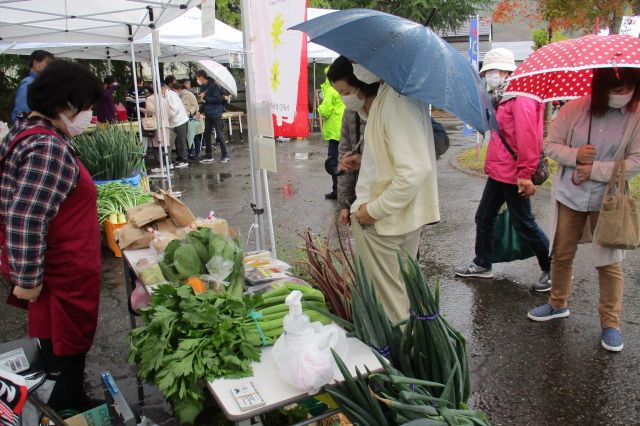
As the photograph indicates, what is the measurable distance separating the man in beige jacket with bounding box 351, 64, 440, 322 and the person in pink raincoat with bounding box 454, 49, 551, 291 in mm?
1286

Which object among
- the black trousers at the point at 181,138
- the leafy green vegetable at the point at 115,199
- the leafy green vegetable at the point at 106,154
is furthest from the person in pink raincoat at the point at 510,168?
the black trousers at the point at 181,138

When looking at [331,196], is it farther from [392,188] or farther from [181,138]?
[392,188]

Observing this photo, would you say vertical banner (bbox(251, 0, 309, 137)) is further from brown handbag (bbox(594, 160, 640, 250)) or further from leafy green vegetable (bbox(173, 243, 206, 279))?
brown handbag (bbox(594, 160, 640, 250))

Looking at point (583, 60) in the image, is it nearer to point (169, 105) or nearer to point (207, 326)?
point (207, 326)

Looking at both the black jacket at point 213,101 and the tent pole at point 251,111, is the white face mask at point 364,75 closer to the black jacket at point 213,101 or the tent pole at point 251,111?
the tent pole at point 251,111

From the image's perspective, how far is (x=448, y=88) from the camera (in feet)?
7.42

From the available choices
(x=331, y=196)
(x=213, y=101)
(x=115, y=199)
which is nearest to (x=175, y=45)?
(x=213, y=101)

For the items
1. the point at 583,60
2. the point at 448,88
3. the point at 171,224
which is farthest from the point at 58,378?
the point at 583,60

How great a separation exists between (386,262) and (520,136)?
1827 mm

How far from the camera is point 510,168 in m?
3.99

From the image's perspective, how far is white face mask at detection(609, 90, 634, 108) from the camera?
10.0 feet

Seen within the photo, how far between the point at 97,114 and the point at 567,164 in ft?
32.7

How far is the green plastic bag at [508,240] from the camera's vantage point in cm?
434

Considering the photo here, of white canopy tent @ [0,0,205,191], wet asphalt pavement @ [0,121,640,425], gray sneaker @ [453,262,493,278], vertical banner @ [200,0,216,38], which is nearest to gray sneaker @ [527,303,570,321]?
wet asphalt pavement @ [0,121,640,425]
